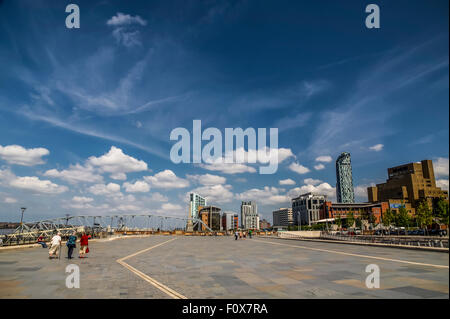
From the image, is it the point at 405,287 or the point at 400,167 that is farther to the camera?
the point at 400,167

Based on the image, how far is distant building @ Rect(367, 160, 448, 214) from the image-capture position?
5974 inches

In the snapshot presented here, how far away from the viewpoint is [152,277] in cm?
1010

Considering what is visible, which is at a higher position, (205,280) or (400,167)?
(400,167)

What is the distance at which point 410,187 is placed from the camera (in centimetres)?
15812

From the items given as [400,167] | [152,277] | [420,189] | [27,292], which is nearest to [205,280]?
[152,277]

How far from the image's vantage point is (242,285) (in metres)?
8.73

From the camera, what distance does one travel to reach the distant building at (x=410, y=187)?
152m

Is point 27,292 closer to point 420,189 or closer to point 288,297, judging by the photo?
point 288,297

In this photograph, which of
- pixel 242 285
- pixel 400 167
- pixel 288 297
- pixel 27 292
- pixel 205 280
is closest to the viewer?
pixel 288 297

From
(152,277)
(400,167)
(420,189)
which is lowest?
(152,277)
